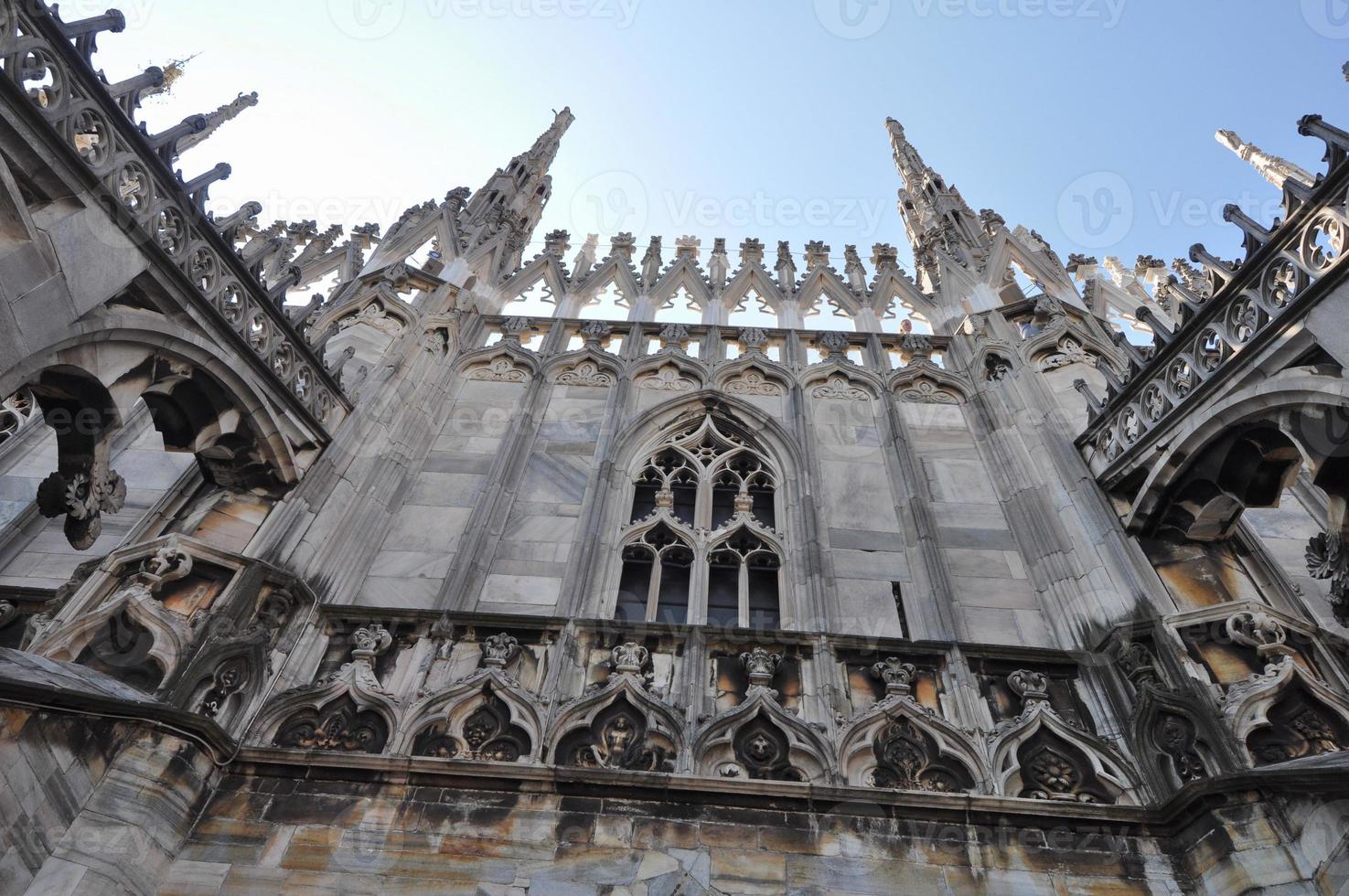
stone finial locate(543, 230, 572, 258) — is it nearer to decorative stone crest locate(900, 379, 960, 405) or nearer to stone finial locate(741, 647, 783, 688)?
decorative stone crest locate(900, 379, 960, 405)

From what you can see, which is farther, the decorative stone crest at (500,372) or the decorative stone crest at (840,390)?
the decorative stone crest at (500,372)

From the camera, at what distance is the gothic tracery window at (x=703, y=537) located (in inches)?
324

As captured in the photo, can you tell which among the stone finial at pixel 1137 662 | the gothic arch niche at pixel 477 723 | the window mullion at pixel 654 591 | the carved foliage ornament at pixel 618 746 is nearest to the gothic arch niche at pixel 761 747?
the carved foliage ornament at pixel 618 746

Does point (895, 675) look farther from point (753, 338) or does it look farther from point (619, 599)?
point (753, 338)

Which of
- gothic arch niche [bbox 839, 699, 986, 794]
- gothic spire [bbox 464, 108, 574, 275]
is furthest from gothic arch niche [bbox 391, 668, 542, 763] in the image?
gothic spire [bbox 464, 108, 574, 275]

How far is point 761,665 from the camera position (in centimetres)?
691

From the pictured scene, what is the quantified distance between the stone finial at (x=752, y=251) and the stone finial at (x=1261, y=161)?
31.8ft

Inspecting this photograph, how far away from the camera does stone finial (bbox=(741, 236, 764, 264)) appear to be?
48.7 ft

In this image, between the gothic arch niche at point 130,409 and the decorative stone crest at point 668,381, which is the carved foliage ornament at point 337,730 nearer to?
the gothic arch niche at point 130,409

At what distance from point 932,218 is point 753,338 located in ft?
18.8

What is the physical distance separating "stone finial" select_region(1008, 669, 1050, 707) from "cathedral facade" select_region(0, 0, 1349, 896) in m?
0.03

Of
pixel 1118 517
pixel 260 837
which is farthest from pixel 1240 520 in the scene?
pixel 260 837

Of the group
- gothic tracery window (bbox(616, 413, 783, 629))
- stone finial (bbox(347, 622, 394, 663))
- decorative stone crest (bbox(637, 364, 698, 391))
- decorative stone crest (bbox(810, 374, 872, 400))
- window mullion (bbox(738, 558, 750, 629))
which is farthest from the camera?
decorative stone crest (bbox(637, 364, 698, 391))

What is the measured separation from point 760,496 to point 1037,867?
494 centimetres
